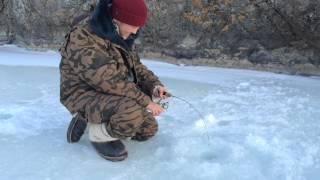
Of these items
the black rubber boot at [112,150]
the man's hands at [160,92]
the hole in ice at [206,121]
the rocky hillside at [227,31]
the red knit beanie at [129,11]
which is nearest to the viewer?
the red knit beanie at [129,11]

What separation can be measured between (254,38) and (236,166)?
1746mm

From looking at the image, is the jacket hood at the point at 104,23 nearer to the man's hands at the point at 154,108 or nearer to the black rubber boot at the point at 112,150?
the man's hands at the point at 154,108

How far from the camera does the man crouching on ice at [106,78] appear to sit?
2.40m

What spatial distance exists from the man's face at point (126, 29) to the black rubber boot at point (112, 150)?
1.54ft

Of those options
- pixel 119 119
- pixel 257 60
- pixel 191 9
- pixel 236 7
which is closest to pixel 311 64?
pixel 257 60

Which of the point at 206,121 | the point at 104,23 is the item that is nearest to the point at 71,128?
the point at 104,23

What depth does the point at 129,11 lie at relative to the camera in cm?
238

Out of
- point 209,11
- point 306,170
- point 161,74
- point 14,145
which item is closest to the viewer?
point 306,170

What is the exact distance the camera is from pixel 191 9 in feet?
13.5

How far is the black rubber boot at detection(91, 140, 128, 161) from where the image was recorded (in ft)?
8.20

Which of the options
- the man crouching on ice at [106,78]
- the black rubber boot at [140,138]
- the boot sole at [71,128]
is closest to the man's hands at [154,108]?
the man crouching on ice at [106,78]

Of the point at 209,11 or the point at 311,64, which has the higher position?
the point at 209,11

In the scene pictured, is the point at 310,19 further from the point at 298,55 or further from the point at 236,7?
the point at 236,7

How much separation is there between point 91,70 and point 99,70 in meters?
0.03
